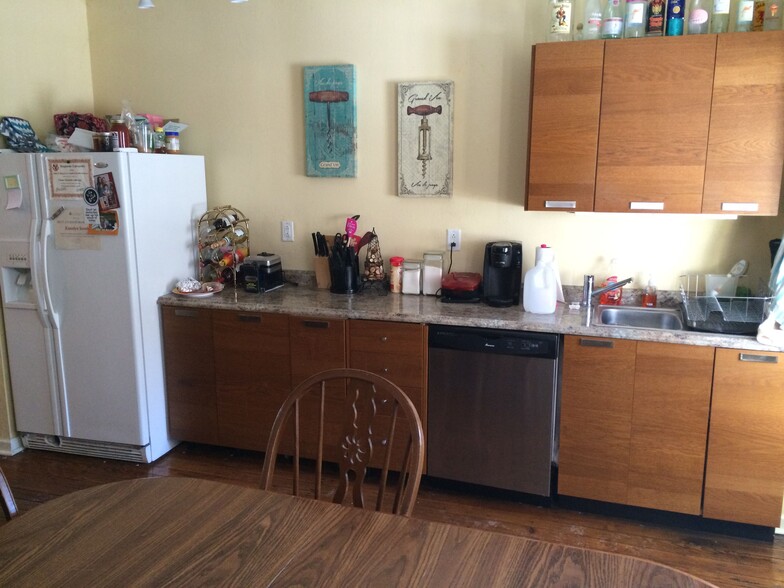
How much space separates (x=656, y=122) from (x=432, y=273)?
1223 mm

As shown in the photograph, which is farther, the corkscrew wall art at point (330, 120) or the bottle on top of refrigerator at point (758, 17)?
the corkscrew wall art at point (330, 120)

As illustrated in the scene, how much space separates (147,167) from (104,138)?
261 millimetres

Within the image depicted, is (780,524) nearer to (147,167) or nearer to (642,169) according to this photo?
(642,169)

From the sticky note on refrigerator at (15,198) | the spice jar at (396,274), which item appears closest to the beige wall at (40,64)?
the sticky note on refrigerator at (15,198)

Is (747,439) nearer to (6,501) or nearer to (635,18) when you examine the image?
(635,18)

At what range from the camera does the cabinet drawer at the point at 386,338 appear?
9.15 feet

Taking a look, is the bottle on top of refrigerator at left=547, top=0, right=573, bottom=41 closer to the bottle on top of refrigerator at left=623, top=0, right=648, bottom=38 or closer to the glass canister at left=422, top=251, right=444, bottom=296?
the bottle on top of refrigerator at left=623, top=0, right=648, bottom=38

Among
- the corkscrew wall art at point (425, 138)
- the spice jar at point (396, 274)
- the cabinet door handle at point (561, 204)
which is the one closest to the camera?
the cabinet door handle at point (561, 204)

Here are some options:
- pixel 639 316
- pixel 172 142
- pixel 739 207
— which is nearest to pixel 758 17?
pixel 739 207

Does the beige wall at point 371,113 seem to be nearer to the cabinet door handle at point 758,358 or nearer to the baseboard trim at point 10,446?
the cabinet door handle at point 758,358

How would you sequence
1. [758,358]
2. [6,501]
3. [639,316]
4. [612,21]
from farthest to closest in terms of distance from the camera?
[639,316] < [612,21] < [758,358] < [6,501]

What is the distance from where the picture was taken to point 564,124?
2.67 m

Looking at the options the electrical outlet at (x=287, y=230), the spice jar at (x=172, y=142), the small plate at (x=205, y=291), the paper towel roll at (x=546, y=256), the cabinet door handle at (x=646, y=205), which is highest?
the spice jar at (x=172, y=142)

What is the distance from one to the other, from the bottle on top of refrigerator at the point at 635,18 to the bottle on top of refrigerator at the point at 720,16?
26 centimetres
